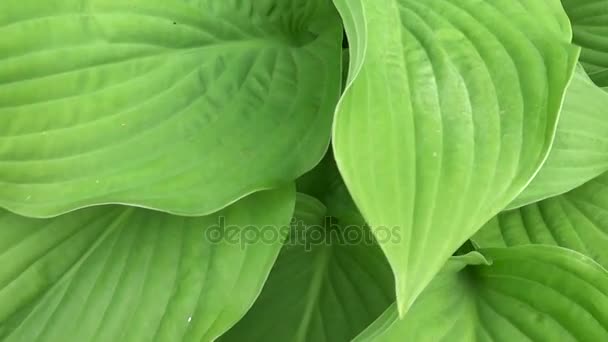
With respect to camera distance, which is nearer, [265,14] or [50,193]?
[50,193]

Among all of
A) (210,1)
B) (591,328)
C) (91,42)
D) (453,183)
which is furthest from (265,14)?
(591,328)

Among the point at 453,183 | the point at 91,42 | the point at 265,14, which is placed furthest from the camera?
the point at 265,14

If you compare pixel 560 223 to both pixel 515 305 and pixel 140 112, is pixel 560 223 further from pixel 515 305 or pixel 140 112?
pixel 140 112

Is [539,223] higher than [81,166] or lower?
lower

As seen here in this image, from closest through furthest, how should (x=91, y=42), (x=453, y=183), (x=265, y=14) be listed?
(x=453, y=183), (x=91, y=42), (x=265, y=14)

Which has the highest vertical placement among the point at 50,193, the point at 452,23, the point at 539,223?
the point at 452,23

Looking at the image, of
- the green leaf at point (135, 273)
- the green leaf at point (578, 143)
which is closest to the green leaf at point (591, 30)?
the green leaf at point (578, 143)

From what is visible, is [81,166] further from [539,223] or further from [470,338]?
[539,223]
